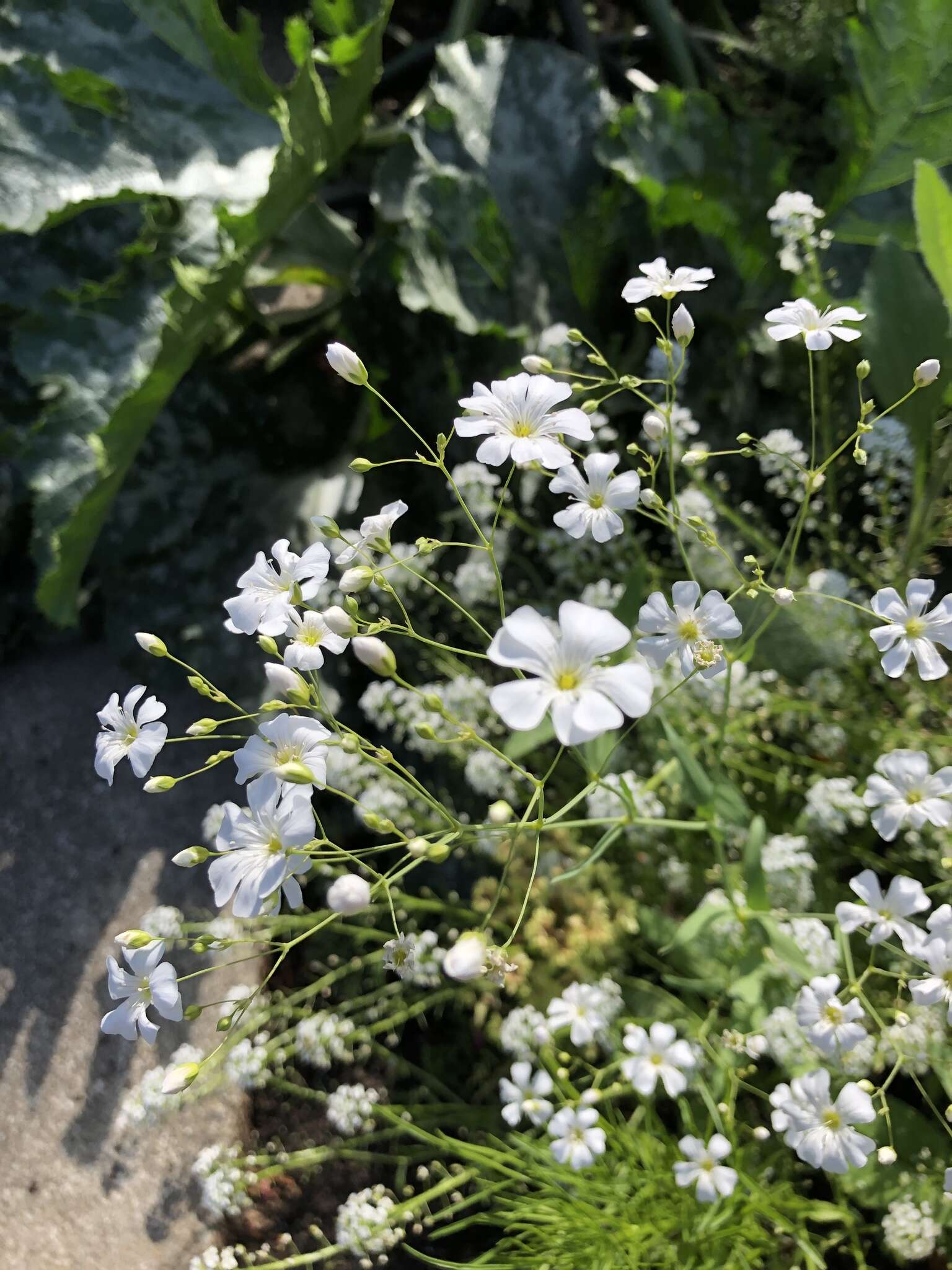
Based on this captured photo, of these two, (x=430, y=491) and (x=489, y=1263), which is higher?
(x=430, y=491)

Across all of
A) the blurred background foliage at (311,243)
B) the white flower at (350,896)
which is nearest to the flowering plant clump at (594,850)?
the white flower at (350,896)

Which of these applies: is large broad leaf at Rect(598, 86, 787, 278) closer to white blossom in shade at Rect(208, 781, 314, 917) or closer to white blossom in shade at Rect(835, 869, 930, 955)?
white blossom in shade at Rect(835, 869, 930, 955)

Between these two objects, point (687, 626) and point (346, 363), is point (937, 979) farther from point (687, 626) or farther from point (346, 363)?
point (346, 363)

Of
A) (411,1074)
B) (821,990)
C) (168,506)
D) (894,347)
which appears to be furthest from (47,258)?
(821,990)

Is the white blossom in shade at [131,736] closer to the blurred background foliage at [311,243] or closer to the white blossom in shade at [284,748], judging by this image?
the white blossom in shade at [284,748]

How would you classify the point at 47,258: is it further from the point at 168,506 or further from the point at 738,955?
the point at 738,955

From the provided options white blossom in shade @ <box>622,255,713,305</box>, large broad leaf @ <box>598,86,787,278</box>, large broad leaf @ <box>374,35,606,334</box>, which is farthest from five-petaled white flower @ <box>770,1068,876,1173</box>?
large broad leaf @ <box>598,86,787,278</box>

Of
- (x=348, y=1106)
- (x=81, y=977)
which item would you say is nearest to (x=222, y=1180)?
(x=348, y=1106)
